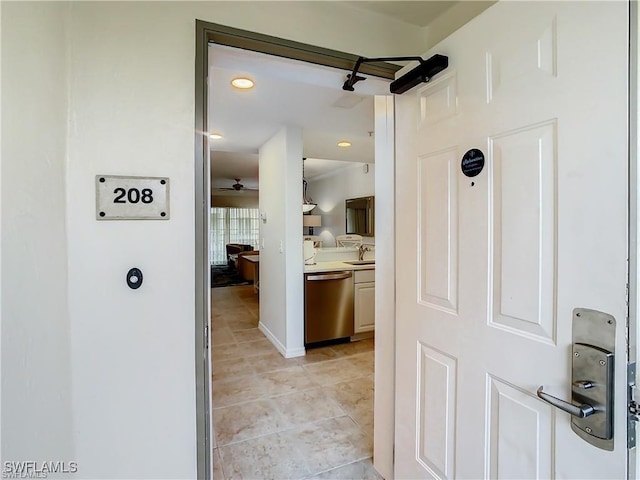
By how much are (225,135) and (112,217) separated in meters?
2.73

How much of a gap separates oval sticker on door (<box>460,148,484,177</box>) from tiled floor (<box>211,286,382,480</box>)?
1.60 meters

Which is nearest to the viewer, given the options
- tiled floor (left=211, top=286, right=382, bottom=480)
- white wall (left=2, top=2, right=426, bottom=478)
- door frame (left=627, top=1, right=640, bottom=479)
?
door frame (left=627, top=1, right=640, bottom=479)

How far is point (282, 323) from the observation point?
346 cm

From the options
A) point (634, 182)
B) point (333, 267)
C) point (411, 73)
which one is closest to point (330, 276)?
point (333, 267)

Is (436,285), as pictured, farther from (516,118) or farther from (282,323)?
(282,323)

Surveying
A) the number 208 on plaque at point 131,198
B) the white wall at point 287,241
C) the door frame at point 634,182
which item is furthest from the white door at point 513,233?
the white wall at point 287,241

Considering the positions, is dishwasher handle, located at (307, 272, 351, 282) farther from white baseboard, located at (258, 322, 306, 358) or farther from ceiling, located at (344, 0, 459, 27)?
ceiling, located at (344, 0, 459, 27)

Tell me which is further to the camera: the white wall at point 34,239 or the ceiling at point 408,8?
the ceiling at point 408,8

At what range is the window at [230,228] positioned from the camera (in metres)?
11.6

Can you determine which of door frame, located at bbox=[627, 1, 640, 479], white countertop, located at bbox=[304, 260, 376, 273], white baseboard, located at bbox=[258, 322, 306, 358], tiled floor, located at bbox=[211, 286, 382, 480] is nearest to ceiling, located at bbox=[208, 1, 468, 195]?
door frame, located at bbox=[627, 1, 640, 479]

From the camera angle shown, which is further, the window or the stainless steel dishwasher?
the window

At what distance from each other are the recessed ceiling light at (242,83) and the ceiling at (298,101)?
1.6 inches

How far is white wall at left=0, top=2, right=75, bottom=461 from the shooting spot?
0.80 metres

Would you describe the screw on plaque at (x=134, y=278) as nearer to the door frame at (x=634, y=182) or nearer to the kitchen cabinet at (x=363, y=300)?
the door frame at (x=634, y=182)
